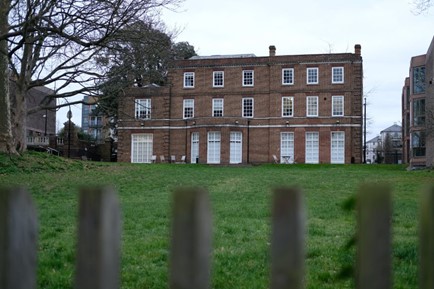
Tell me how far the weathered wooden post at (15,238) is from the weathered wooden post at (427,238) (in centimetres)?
135

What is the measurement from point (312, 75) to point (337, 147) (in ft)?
23.4

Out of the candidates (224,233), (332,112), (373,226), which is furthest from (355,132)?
(373,226)

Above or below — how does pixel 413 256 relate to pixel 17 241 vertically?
below

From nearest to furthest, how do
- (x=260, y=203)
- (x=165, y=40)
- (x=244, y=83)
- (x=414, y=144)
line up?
(x=260, y=203)
(x=165, y=40)
(x=414, y=144)
(x=244, y=83)

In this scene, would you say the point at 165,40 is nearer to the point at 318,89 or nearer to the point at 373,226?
the point at 373,226

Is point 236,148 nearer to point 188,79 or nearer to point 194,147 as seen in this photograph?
point 194,147

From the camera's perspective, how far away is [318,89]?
48.0m

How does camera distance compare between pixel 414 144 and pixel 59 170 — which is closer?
pixel 59 170

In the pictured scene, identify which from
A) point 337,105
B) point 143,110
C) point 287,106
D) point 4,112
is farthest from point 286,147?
point 4,112

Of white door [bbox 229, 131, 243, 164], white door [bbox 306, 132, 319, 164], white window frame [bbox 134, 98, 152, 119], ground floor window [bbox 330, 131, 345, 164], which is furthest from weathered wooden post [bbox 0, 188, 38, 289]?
white window frame [bbox 134, 98, 152, 119]

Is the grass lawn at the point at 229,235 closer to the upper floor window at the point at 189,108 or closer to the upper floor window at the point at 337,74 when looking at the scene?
the upper floor window at the point at 337,74

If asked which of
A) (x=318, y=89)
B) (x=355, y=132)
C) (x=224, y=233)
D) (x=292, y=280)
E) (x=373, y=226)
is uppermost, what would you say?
(x=318, y=89)

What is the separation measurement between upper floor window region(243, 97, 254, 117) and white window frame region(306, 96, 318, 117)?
17.3ft

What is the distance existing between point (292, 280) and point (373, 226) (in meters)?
0.33
